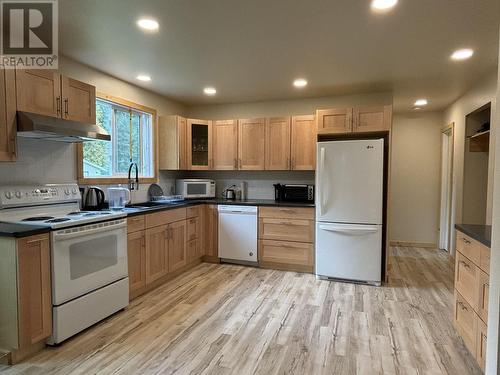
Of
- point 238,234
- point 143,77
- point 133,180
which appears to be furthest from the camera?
point 238,234

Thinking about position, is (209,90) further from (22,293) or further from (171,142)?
(22,293)

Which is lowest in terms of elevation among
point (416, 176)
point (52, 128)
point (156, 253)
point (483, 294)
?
point (156, 253)

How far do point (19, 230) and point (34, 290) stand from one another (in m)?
0.44

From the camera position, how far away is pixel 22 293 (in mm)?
2049

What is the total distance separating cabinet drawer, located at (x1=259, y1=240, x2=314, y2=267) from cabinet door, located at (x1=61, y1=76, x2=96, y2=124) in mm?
2607

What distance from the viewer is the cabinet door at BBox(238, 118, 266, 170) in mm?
4500

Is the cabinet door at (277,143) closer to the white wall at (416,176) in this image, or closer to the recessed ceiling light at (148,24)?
the recessed ceiling light at (148,24)

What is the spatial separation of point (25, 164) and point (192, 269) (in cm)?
238

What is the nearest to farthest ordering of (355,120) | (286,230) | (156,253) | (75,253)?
(75,253) < (156,253) < (355,120) < (286,230)

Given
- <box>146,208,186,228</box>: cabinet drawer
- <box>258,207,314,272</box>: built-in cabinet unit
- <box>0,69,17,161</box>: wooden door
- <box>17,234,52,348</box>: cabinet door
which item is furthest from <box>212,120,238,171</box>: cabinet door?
<box>17,234,52,348</box>: cabinet door

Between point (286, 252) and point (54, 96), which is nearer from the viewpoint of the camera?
point (54, 96)

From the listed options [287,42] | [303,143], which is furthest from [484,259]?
[303,143]

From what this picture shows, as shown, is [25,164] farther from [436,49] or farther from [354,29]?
[436,49]

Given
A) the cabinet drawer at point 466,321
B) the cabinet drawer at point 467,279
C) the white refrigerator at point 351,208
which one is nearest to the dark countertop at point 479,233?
the cabinet drawer at point 467,279
